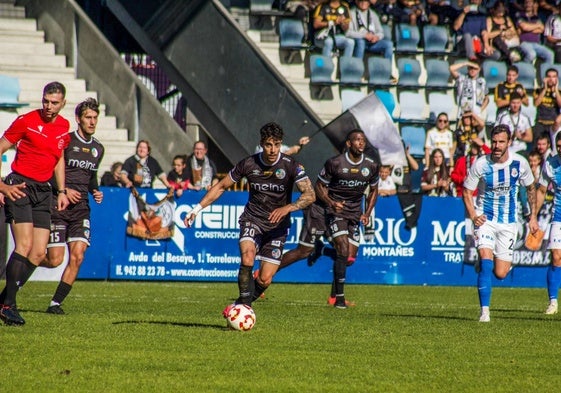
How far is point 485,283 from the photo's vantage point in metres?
13.5

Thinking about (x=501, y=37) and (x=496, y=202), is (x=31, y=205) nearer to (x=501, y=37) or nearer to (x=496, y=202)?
(x=496, y=202)

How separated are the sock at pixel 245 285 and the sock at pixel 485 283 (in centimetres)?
296

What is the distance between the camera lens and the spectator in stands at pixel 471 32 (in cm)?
2642

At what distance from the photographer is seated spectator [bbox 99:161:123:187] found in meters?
20.6

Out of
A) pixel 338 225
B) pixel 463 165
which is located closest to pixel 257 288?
pixel 338 225

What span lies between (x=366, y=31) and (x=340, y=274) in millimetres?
10476

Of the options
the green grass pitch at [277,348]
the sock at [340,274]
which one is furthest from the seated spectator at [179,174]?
the sock at [340,274]

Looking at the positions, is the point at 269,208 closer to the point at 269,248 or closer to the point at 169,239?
the point at 269,248

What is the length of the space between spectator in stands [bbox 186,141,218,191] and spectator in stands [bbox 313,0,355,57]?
5.11 meters

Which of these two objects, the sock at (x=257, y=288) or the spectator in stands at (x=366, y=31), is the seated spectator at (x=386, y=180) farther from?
the sock at (x=257, y=288)

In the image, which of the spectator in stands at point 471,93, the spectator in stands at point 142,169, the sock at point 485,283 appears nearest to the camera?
the sock at point 485,283

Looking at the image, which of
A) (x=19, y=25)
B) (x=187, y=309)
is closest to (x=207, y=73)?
(x=19, y=25)

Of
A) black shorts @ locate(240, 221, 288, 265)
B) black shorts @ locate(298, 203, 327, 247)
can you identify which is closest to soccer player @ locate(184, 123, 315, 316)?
black shorts @ locate(240, 221, 288, 265)

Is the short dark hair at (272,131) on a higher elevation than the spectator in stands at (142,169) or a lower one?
higher
